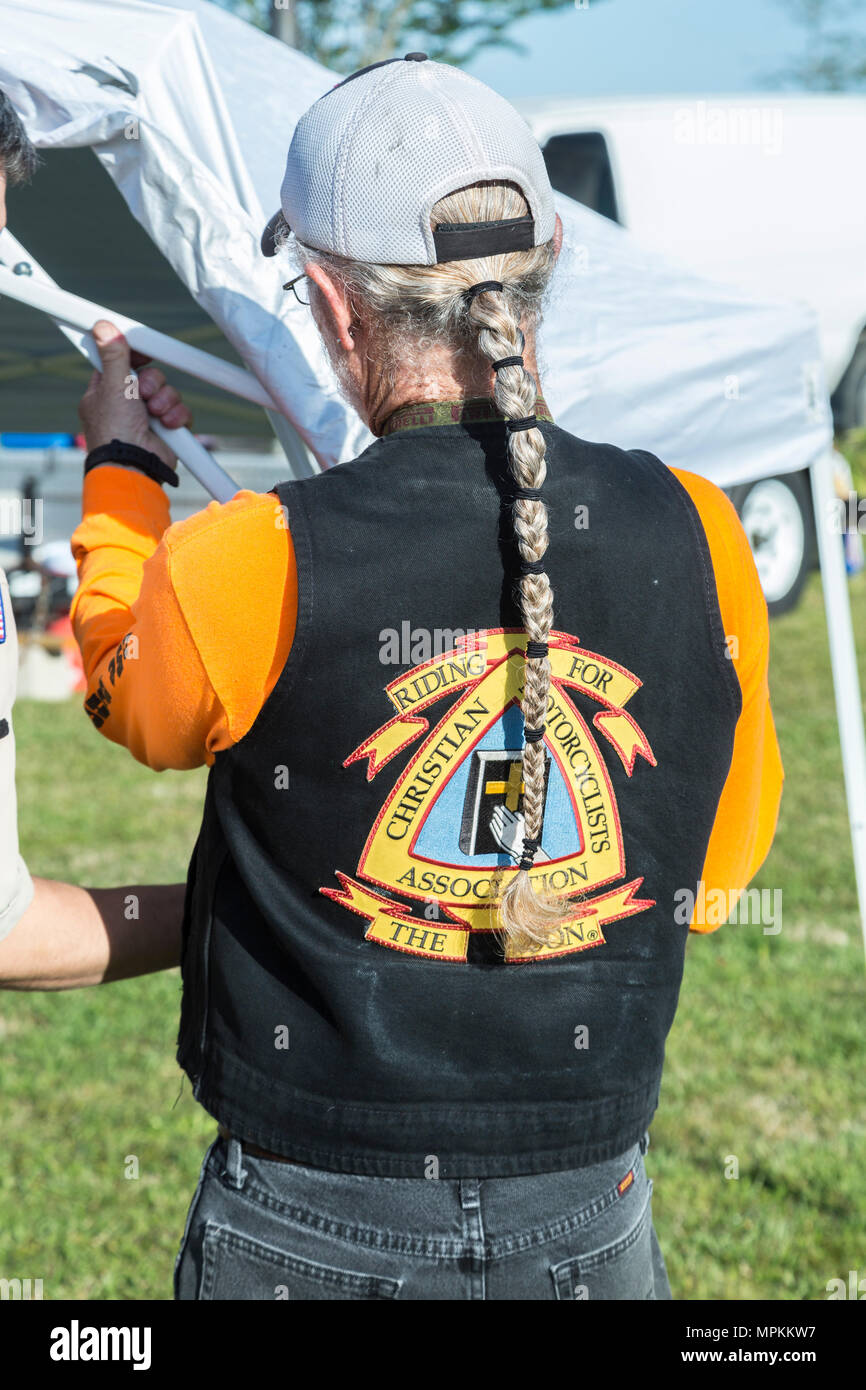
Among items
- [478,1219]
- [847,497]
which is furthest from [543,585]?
[847,497]

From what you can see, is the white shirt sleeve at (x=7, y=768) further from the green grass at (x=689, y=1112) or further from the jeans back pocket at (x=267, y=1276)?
the green grass at (x=689, y=1112)

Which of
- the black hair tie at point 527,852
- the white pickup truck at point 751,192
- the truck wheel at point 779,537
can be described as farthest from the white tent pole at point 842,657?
the truck wheel at point 779,537

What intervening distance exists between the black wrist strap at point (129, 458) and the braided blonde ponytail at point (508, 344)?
402 millimetres

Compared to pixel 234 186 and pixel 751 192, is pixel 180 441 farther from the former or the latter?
pixel 751 192

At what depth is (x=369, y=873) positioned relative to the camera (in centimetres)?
130

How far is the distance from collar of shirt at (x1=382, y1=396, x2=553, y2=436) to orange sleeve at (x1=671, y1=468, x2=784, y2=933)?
216 millimetres

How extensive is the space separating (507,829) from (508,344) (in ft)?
1.59

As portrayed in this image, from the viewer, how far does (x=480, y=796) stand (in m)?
1.31

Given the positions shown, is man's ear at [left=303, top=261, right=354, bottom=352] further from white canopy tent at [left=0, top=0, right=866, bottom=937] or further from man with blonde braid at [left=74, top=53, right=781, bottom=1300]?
white canopy tent at [left=0, top=0, right=866, bottom=937]

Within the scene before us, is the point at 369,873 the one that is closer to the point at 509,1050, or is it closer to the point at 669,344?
the point at 509,1050

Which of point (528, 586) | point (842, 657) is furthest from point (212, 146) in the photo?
point (842, 657)

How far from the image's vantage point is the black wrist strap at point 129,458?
1.61 metres
